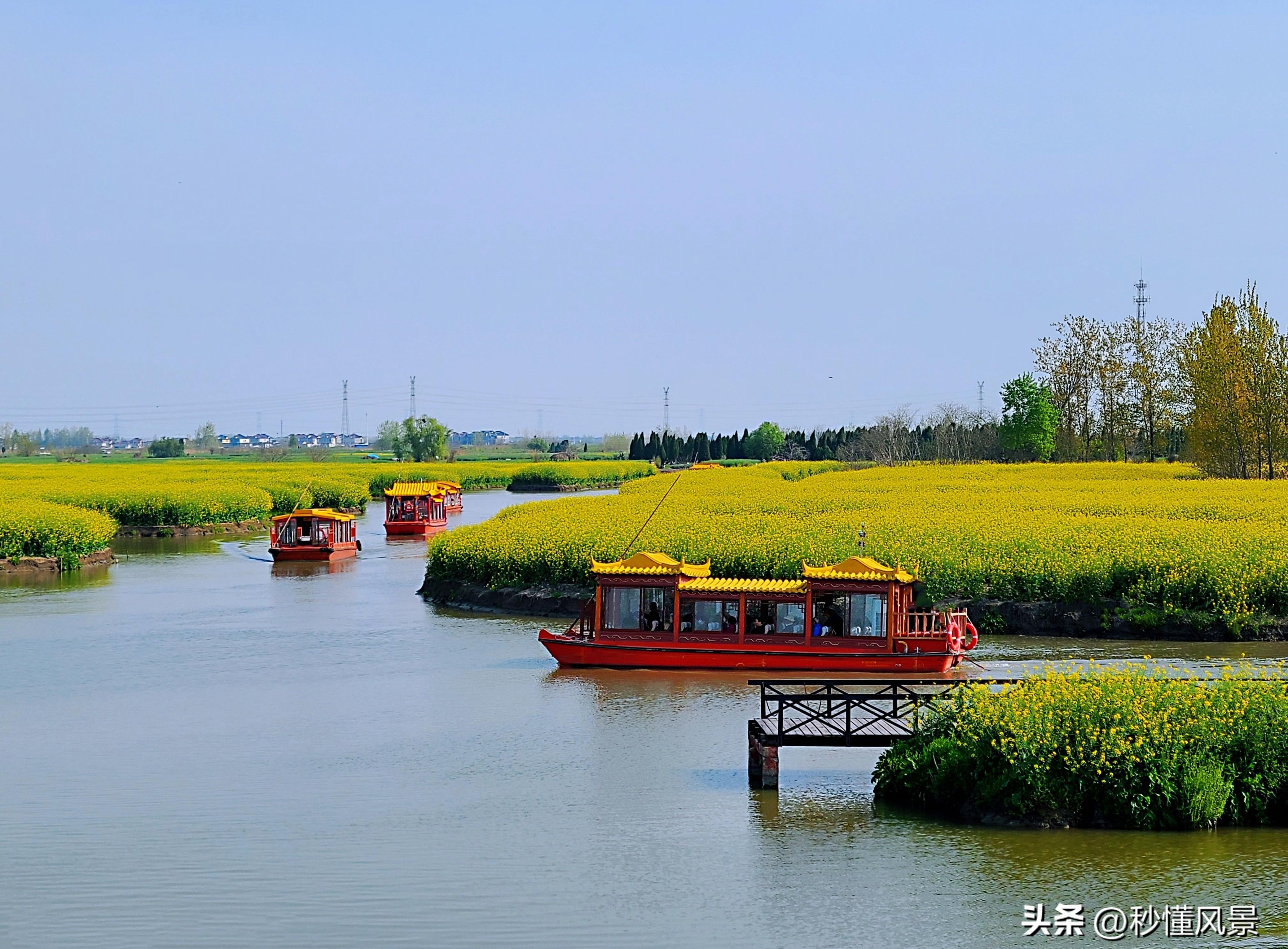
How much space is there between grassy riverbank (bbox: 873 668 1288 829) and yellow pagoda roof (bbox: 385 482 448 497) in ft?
202

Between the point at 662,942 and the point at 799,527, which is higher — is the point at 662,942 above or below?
below

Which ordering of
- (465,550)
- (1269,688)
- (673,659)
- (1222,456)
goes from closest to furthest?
(1269,688) → (673,659) → (465,550) → (1222,456)

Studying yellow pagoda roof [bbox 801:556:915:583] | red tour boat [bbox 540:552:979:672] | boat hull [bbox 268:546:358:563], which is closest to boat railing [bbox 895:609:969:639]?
red tour boat [bbox 540:552:979:672]

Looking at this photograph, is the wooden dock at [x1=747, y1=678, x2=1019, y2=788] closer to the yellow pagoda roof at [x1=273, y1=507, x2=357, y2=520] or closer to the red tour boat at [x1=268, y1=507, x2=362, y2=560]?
the red tour boat at [x1=268, y1=507, x2=362, y2=560]

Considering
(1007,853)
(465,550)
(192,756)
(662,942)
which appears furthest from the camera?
(465,550)

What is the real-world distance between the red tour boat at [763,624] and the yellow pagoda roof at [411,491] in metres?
47.6

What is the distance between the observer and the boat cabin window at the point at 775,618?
33.2 metres

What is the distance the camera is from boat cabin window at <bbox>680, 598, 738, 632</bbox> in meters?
33.6

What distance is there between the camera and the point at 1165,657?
35344 millimetres

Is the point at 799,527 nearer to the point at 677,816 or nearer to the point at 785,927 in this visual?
the point at 677,816

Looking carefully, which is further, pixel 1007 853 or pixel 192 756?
pixel 192 756

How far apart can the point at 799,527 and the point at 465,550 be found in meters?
11.0

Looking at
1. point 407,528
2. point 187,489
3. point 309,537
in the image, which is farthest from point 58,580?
point 187,489

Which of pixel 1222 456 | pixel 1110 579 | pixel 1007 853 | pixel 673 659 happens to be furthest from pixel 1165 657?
pixel 1222 456
